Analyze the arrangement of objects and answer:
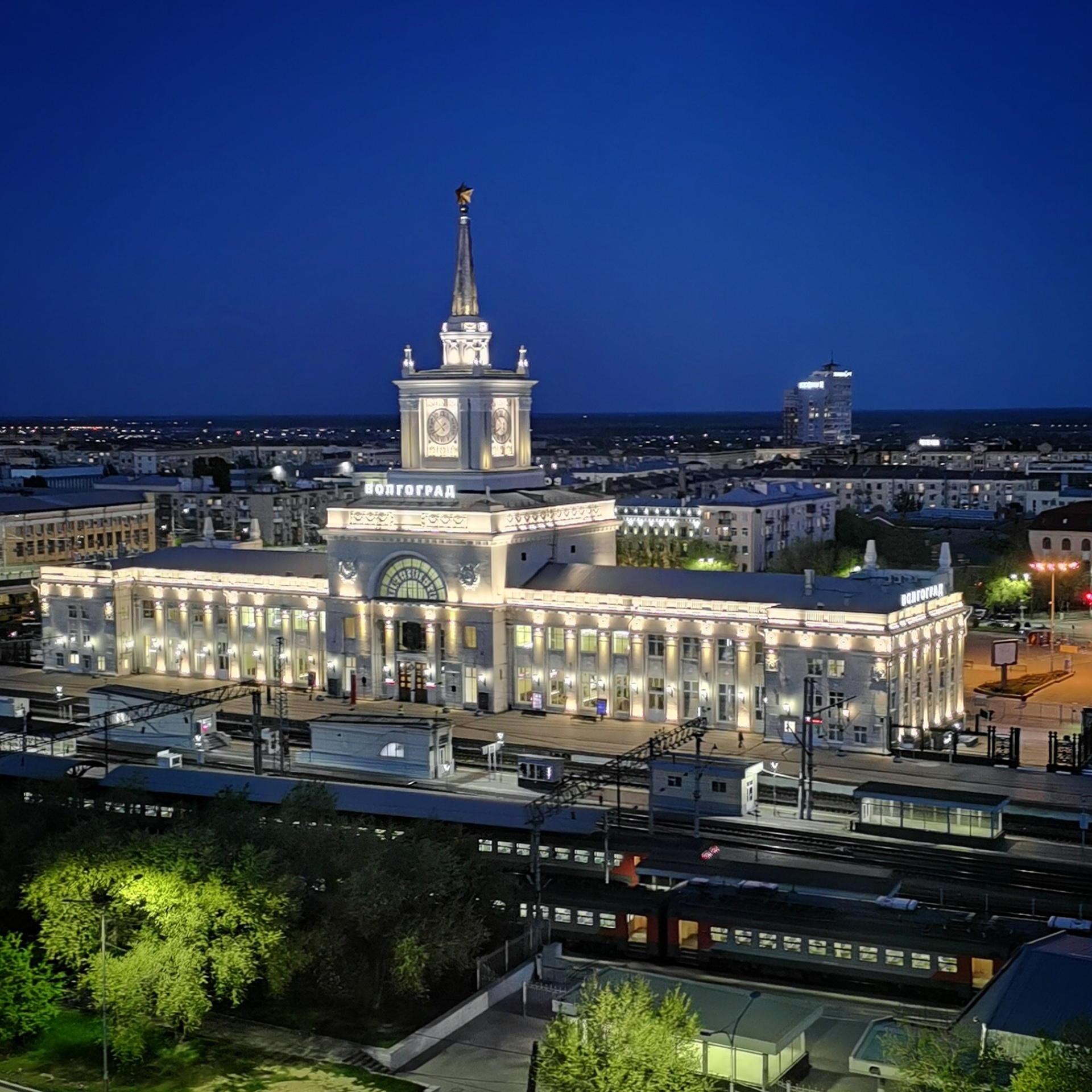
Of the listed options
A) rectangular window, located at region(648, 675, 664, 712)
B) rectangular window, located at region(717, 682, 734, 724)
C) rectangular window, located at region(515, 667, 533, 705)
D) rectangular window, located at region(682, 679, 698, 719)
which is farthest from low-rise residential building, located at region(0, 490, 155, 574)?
rectangular window, located at region(717, 682, 734, 724)

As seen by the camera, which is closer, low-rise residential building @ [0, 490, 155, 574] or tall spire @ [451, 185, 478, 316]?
tall spire @ [451, 185, 478, 316]

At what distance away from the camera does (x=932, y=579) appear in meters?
91.8

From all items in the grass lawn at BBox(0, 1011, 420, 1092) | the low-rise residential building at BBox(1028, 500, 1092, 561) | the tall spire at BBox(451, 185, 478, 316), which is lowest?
the grass lawn at BBox(0, 1011, 420, 1092)

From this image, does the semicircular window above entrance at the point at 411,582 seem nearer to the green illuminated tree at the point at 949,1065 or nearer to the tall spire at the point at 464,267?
the tall spire at the point at 464,267

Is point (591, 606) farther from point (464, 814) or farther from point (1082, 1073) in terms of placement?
point (1082, 1073)

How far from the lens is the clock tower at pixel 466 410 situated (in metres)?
100

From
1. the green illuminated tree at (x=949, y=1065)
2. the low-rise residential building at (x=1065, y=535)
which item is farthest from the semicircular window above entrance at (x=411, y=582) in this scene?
the low-rise residential building at (x=1065, y=535)

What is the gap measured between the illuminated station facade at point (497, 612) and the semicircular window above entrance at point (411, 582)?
152 millimetres

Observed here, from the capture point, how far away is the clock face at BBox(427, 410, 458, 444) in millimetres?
101375

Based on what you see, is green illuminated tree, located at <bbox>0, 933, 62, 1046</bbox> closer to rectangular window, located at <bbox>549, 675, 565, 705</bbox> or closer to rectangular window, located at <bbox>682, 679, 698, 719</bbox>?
rectangular window, located at <bbox>682, 679, 698, 719</bbox>

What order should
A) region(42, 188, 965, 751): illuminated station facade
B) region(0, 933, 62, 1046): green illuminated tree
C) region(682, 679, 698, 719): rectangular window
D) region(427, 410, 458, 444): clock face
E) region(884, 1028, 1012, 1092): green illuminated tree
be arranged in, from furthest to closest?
region(427, 410, 458, 444): clock face < region(682, 679, 698, 719): rectangular window < region(42, 188, 965, 751): illuminated station facade < region(0, 933, 62, 1046): green illuminated tree < region(884, 1028, 1012, 1092): green illuminated tree

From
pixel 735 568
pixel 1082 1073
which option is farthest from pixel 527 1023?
pixel 735 568

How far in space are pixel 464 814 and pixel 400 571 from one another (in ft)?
122

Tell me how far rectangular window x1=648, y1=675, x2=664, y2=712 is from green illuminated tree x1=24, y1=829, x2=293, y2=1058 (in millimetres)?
Answer: 40676
